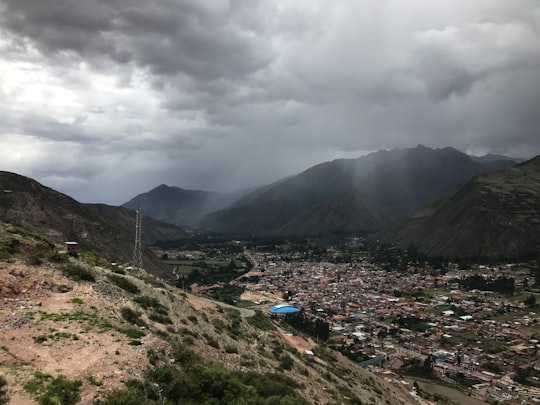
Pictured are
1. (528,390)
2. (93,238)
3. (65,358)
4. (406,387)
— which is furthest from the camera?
(93,238)

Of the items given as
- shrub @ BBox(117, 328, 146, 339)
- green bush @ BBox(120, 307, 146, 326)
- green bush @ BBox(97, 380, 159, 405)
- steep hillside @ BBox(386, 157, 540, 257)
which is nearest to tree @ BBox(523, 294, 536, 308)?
steep hillside @ BBox(386, 157, 540, 257)

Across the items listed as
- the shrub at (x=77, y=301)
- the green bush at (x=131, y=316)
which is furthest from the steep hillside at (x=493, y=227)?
the shrub at (x=77, y=301)

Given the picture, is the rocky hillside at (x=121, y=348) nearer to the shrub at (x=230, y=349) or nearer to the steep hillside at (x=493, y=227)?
the shrub at (x=230, y=349)

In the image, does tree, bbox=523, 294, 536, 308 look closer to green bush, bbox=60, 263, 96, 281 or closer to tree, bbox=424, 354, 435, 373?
tree, bbox=424, 354, 435, 373

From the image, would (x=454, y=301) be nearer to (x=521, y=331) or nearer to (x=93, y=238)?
(x=521, y=331)

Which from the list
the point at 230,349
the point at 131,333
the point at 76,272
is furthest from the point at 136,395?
the point at 76,272

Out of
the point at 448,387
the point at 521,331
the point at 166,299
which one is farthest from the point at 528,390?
the point at 166,299
